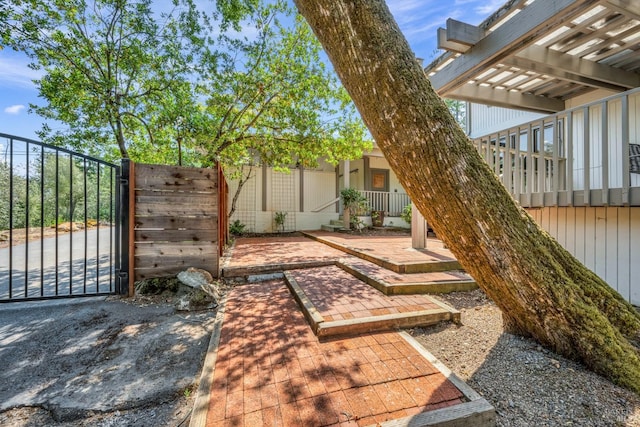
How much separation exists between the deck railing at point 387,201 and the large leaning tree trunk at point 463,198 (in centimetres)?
907

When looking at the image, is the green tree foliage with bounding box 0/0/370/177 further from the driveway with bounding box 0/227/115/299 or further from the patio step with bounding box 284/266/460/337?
the patio step with bounding box 284/266/460/337

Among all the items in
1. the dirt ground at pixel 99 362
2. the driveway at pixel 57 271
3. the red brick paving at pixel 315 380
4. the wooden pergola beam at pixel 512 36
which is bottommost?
the dirt ground at pixel 99 362

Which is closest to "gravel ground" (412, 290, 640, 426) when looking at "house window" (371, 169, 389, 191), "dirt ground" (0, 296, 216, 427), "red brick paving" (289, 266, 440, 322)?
"red brick paving" (289, 266, 440, 322)

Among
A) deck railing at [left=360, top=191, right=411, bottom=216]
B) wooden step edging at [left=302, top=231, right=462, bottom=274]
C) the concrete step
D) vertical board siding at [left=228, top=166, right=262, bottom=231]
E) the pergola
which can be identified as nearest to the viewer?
the pergola

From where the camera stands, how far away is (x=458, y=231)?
73.2 inches

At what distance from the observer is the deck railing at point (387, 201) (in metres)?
11.2

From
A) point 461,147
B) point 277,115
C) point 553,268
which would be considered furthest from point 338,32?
point 277,115

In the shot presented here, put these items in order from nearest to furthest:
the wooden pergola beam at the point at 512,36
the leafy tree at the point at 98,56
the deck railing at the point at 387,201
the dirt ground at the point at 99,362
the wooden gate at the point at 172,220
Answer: the dirt ground at the point at 99,362
the wooden pergola beam at the point at 512,36
the wooden gate at the point at 172,220
the leafy tree at the point at 98,56
the deck railing at the point at 387,201

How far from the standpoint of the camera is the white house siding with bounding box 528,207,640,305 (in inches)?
129

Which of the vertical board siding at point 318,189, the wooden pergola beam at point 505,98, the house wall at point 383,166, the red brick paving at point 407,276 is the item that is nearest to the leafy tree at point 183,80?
the wooden pergola beam at point 505,98

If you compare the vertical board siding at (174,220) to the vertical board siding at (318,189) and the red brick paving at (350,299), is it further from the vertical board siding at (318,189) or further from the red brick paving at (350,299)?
the vertical board siding at (318,189)

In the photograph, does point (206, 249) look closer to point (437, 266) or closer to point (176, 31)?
point (437, 266)

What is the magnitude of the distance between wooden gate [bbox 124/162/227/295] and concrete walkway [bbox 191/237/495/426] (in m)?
1.04

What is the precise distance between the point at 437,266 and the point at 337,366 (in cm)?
277
